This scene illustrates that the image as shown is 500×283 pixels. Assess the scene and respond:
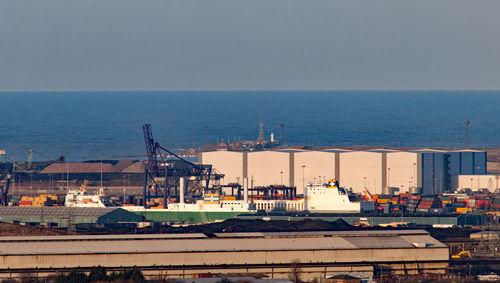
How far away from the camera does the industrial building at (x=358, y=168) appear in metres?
104

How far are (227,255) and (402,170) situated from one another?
5657 cm

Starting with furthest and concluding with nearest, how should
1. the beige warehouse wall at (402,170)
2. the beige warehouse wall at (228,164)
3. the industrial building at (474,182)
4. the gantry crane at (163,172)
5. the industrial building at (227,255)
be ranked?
the beige warehouse wall at (228,164) → the industrial building at (474,182) → the beige warehouse wall at (402,170) → the gantry crane at (163,172) → the industrial building at (227,255)

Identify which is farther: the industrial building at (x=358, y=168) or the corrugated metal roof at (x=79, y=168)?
the corrugated metal roof at (x=79, y=168)

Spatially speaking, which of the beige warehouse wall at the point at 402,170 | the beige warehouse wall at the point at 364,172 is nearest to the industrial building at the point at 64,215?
the beige warehouse wall at the point at 364,172

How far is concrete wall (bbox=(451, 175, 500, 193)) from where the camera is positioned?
106062 mm

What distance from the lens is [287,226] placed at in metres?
75.7

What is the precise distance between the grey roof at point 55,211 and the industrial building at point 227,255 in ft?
108

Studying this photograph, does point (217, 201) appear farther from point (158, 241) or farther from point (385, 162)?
point (158, 241)

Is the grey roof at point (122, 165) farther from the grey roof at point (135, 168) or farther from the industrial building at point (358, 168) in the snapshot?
the industrial building at point (358, 168)

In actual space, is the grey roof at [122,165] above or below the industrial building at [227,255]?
above

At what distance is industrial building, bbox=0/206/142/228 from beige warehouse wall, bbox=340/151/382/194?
23.7 m

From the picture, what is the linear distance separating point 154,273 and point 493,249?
22050 mm

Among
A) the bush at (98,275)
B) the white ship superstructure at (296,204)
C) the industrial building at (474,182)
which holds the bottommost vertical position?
the bush at (98,275)

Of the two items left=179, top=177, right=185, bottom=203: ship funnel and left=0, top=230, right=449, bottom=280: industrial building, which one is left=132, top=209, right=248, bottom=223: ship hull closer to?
left=179, top=177, right=185, bottom=203: ship funnel
